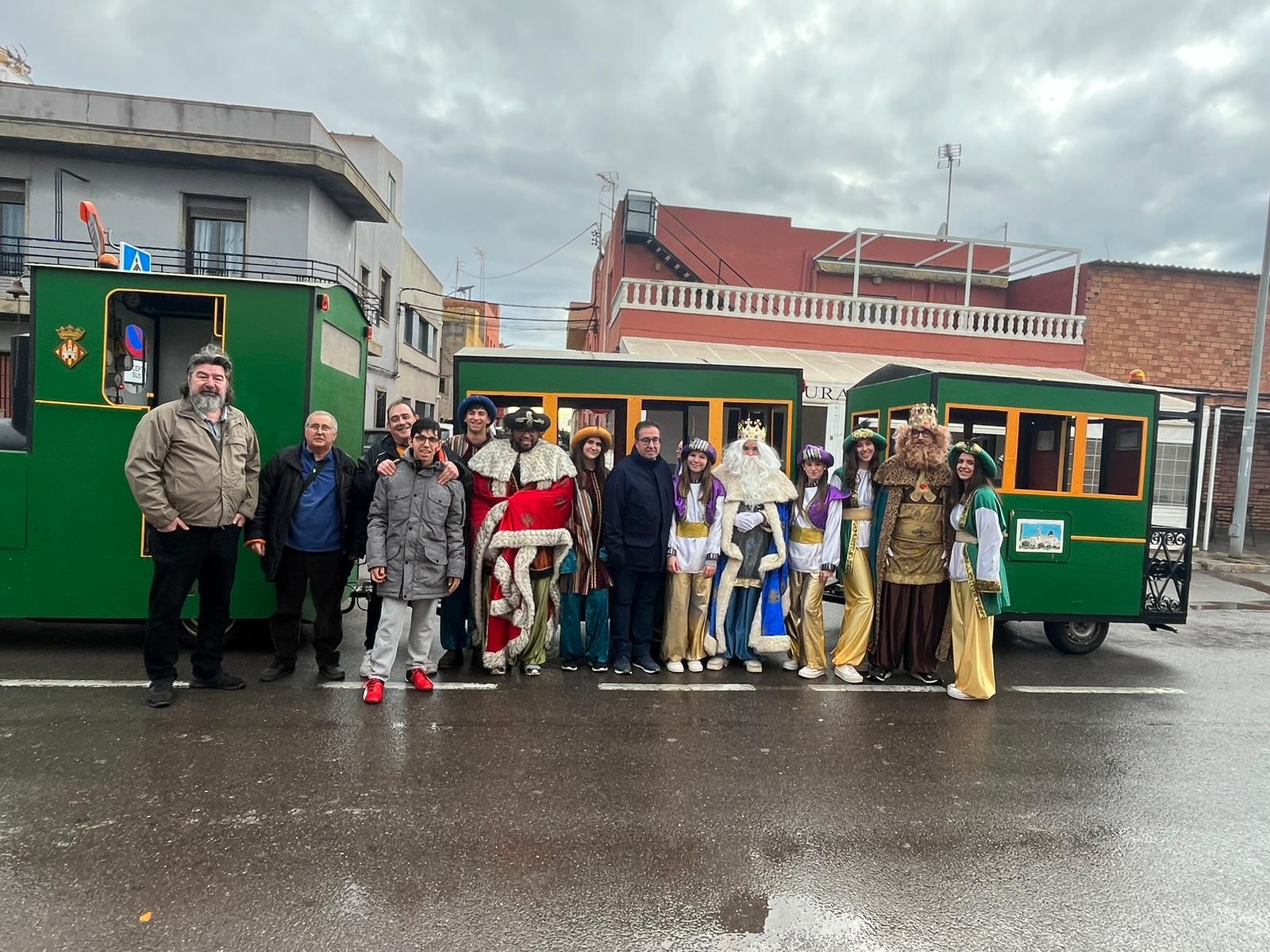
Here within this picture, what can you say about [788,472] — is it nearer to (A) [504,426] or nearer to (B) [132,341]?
(A) [504,426]

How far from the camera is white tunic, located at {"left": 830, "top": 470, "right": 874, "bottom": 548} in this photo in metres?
5.68

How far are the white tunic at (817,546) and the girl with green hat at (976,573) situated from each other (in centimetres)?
78

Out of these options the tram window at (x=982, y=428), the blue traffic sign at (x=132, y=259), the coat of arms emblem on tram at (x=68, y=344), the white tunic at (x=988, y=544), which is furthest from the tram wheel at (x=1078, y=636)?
the blue traffic sign at (x=132, y=259)

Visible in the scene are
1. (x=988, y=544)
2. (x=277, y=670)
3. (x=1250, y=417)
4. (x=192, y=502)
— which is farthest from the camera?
(x=1250, y=417)

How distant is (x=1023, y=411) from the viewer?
639 cm

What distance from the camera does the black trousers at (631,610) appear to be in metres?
5.56

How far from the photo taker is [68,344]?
5297 millimetres

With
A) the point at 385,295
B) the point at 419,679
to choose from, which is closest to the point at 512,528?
the point at 419,679

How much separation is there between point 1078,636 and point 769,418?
3.22 metres

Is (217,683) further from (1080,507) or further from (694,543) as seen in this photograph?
(1080,507)

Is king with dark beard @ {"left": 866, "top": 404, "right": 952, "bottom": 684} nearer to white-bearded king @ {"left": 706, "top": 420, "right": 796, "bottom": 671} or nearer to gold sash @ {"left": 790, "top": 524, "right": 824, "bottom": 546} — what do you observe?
gold sash @ {"left": 790, "top": 524, "right": 824, "bottom": 546}

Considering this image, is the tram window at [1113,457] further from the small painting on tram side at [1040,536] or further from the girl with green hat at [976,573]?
the girl with green hat at [976,573]

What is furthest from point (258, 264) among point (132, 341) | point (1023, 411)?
point (1023, 411)

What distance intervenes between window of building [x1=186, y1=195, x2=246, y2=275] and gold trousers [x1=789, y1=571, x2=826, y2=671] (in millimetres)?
14383
